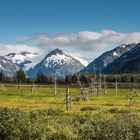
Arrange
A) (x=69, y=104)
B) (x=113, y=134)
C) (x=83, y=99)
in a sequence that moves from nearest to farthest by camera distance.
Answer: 1. (x=113, y=134)
2. (x=69, y=104)
3. (x=83, y=99)

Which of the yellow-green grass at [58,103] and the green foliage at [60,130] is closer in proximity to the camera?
the green foliage at [60,130]

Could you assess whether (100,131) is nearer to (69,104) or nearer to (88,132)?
(88,132)

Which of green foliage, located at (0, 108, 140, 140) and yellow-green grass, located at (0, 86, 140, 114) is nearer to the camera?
green foliage, located at (0, 108, 140, 140)

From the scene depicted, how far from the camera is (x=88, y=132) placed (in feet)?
102

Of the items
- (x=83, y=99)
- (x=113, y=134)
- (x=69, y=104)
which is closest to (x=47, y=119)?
(x=113, y=134)

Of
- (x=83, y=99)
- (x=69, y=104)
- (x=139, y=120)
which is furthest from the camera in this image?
(x=83, y=99)

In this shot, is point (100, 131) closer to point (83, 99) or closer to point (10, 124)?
point (10, 124)

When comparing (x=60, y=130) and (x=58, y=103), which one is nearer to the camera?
(x=60, y=130)

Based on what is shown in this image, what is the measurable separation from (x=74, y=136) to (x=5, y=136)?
4.65m

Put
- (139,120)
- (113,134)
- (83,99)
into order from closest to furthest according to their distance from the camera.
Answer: (113,134) < (139,120) < (83,99)

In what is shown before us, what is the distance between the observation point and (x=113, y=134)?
29969 mm

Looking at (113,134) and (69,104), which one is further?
(69,104)

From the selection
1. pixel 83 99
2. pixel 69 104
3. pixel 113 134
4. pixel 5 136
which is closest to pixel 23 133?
pixel 5 136

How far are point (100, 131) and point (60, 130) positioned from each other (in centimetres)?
272
